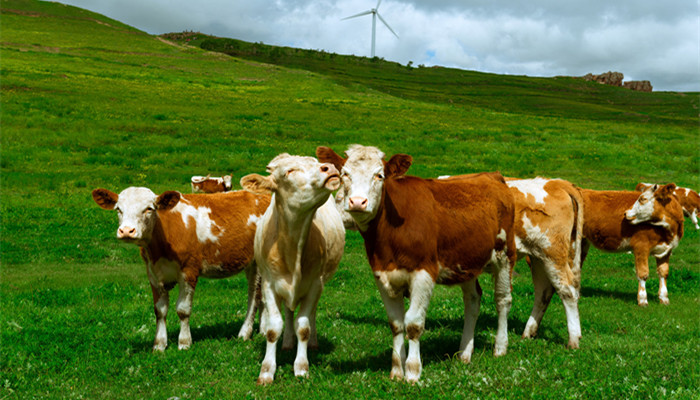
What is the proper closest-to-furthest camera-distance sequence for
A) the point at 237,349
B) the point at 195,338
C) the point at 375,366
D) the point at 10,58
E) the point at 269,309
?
the point at 269,309
the point at 375,366
the point at 237,349
the point at 195,338
the point at 10,58

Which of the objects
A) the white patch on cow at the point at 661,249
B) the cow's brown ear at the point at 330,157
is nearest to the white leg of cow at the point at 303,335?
the cow's brown ear at the point at 330,157

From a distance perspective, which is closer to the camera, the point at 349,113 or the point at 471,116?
the point at 349,113

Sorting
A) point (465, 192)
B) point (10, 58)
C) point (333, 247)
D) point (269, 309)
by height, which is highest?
point (10, 58)

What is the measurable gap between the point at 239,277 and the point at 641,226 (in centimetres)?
1006

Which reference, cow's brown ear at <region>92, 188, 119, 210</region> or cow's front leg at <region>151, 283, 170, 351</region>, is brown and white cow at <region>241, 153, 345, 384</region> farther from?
cow's brown ear at <region>92, 188, 119, 210</region>

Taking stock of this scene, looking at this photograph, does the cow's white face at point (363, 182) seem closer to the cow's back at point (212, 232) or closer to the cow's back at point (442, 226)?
the cow's back at point (442, 226)

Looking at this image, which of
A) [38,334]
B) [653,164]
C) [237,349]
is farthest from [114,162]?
[653,164]

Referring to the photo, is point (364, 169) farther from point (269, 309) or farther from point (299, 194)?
point (269, 309)

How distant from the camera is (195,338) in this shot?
9289 mm

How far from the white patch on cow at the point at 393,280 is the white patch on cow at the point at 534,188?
3.57 metres

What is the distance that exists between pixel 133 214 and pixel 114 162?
867 inches

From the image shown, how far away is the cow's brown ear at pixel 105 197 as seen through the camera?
856 cm

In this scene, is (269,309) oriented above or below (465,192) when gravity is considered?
below

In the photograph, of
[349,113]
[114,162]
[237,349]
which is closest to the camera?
[237,349]
